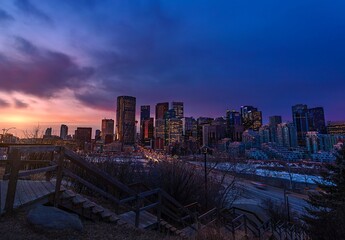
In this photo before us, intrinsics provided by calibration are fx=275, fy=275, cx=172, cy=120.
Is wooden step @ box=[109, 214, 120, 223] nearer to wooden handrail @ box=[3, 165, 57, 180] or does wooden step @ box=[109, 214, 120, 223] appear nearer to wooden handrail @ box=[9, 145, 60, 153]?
wooden handrail @ box=[3, 165, 57, 180]

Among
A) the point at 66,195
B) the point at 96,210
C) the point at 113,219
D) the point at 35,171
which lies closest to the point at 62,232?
the point at 35,171

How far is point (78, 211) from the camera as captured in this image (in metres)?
7.32

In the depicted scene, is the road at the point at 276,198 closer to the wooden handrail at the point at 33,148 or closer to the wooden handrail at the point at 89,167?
the wooden handrail at the point at 89,167

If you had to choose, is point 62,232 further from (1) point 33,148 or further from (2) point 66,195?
(1) point 33,148

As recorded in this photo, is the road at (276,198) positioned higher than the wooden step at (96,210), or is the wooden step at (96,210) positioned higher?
the wooden step at (96,210)

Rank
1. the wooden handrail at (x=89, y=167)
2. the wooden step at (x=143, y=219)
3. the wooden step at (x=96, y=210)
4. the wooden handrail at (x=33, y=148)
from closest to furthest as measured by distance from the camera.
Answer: the wooden handrail at (x=33, y=148) → the wooden handrail at (x=89, y=167) → the wooden step at (x=96, y=210) → the wooden step at (x=143, y=219)

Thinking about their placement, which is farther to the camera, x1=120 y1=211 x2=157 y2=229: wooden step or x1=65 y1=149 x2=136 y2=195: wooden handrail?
x1=120 y1=211 x2=157 y2=229: wooden step

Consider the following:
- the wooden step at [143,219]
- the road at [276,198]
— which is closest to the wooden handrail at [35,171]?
the wooden step at [143,219]

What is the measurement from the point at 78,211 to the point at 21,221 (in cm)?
172

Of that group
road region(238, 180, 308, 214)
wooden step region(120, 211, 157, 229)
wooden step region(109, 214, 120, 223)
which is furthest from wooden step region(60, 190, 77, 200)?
road region(238, 180, 308, 214)

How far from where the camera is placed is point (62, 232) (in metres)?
5.64

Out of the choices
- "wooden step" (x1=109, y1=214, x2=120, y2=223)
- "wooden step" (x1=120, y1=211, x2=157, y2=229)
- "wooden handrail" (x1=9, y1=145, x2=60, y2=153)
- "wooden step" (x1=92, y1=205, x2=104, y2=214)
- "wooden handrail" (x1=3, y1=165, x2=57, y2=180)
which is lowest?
"wooden step" (x1=120, y1=211, x2=157, y2=229)

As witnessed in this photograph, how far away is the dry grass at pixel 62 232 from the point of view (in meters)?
5.19

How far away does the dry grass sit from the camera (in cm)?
519
